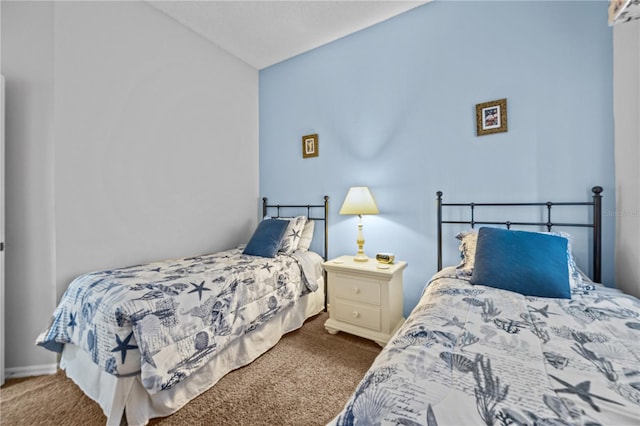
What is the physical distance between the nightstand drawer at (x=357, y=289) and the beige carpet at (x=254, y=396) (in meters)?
0.40

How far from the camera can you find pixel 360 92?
103 inches

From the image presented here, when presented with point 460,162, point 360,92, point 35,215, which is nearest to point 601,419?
A: point 460,162

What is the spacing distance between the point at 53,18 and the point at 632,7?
332 cm

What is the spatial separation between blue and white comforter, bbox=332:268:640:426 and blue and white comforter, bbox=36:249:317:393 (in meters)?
1.19

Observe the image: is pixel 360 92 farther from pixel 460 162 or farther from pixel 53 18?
pixel 53 18

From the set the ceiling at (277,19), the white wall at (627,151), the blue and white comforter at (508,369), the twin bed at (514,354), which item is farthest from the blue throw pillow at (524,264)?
the ceiling at (277,19)

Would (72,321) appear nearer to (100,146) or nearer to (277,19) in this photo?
(100,146)

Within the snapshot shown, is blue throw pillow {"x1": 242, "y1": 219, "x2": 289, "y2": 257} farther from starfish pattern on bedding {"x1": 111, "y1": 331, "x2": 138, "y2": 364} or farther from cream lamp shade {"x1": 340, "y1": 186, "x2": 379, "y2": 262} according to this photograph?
starfish pattern on bedding {"x1": 111, "y1": 331, "x2": 138, "y2": 364}

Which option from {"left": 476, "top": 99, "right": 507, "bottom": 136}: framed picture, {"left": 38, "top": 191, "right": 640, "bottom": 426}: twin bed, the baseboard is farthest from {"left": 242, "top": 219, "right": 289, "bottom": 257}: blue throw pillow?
{"left": 476, "top": 99, "right": 507, "bottom": 136}: framed picture

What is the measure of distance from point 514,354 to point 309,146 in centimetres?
258

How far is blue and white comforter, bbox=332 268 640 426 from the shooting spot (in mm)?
547

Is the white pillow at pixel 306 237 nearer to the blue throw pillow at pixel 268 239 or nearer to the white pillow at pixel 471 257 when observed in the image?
the blue throw pillow at pixel 268 239

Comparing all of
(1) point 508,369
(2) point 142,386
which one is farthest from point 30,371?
(1) point 508,369

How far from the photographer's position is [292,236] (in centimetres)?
264
